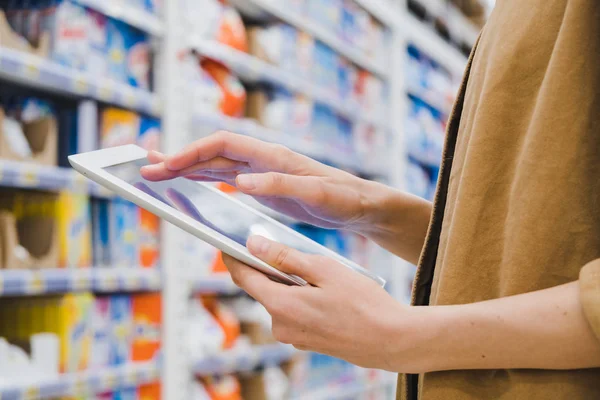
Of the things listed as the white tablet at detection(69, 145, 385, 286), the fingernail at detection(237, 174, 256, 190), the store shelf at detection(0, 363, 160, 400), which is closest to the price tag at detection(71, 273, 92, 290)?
the store shelf at detection(0, 363, 160, 400)

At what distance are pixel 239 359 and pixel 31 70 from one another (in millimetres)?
1253

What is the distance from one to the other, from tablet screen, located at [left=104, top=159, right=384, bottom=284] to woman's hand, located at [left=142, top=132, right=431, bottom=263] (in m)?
0.02

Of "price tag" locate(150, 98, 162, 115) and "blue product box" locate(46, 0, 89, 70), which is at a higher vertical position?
"blue product box" locate(46, 0, 89, 70)

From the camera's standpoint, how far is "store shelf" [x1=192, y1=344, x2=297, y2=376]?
2.31 meters

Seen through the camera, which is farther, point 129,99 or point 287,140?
point 287,140

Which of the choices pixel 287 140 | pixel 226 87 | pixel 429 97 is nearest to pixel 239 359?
pixel 287 140

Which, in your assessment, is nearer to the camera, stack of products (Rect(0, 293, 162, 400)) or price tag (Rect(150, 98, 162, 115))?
stack of products (Rect(0, 293, 162, 400))

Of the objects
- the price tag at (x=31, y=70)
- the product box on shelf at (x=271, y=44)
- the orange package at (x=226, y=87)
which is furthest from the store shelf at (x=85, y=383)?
the product box on shelf at (x=271, y=44)

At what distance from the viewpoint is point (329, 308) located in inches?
25.3

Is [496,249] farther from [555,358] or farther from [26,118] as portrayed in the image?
[26,118]

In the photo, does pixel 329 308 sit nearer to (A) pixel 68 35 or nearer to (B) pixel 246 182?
(B) pixel 246 182

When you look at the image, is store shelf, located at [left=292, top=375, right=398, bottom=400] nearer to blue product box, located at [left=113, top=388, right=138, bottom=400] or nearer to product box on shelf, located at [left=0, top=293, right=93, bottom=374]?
blue product box, located at [left=113, top=388, right=138, bottom=400]

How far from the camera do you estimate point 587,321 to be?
58 cm

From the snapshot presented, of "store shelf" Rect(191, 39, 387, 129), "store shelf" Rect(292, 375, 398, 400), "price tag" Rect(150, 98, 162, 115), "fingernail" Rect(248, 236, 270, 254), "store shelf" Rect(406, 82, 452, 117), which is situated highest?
"store shelf" Rect(406, 82, 452, 117)
